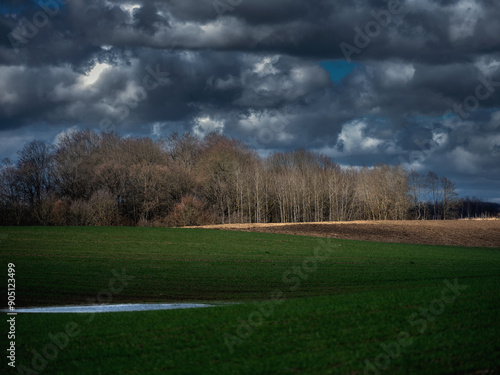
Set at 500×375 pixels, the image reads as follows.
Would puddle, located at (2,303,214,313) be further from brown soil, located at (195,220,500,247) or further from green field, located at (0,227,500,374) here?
brown soil, located at (195,220,500,247)

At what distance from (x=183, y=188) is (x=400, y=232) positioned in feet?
138

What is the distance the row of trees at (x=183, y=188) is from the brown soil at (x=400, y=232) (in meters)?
22.0

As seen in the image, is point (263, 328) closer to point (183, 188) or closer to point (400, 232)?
point (400, 232)

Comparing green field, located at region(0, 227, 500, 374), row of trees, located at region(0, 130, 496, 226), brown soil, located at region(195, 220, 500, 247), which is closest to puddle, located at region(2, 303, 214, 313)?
green field, located at region(0, 227, 500, 374)

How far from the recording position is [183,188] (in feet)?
291

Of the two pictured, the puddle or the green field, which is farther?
the puddle

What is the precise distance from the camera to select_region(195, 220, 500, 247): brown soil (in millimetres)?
56688

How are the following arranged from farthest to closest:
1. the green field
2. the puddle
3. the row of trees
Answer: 1. the row of trees
2. the puddle
3. the green field

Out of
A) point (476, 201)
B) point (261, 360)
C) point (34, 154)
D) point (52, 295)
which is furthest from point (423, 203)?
point (261, 360)

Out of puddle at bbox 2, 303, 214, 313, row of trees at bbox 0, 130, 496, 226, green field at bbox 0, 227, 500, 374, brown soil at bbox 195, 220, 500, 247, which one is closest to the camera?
green field at bbox 0, 227, 500, 374

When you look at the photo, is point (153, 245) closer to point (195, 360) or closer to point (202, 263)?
point (202, 263)

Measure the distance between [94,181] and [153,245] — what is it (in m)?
43.2

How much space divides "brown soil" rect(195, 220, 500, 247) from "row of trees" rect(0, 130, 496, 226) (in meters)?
22.0

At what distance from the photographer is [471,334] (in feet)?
33.6
